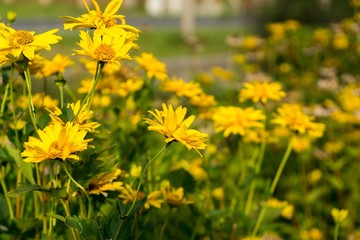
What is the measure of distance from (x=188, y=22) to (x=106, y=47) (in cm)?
1069

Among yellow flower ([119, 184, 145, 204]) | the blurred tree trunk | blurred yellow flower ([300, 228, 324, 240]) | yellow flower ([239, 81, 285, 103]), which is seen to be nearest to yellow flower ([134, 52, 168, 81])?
yellow flower ([239, 81, 285, 103])

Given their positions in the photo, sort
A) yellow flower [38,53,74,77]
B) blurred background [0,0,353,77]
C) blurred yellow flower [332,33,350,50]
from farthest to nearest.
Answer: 1. blurred background [0,0,353,77]
2. blurred yellow flower [332,33,350,50]
3. yellow flower [38,53,74,77]

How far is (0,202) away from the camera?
5.19 feet

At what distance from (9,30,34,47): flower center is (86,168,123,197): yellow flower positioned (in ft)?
0.93

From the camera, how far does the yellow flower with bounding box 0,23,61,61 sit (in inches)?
46.9

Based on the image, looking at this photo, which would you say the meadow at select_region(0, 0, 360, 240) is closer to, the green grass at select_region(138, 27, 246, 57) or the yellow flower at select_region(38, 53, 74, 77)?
the yellow flower at select_region(38, 53, 74, 77)

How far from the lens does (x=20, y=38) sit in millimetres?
1216

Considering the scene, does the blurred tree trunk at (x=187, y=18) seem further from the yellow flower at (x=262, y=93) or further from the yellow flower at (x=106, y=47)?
the yellow flower at (x=106, y=47)

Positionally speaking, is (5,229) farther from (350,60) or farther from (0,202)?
(350,60)

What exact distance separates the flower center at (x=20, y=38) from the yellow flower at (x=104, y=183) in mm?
283

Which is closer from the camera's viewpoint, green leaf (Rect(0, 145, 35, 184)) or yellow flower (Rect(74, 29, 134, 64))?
yellow flower (Rect(74, 29, 134, 64))

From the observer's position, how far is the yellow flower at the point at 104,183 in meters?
1.31

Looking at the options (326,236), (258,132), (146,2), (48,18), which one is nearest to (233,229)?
(258,132)

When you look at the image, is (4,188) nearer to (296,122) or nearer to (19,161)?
(19,161)
